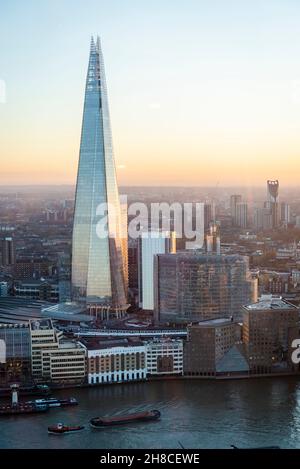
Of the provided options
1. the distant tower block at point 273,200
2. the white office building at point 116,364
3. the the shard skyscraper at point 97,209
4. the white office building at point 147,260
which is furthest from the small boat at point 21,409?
the white office building at point 147,260

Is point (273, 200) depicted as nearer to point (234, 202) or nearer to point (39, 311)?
point (234, 202)

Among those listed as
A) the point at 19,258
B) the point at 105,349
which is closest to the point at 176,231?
the point at 105,349

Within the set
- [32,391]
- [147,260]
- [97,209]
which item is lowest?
[32,391]

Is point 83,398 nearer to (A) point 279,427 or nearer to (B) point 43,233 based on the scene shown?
(A) point 279,427

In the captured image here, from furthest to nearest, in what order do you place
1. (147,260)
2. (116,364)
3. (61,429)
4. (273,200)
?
(147,260) < (273,200) < (116,364) < (61,429)

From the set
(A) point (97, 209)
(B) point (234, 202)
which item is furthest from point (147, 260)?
(B) point (234, 202)

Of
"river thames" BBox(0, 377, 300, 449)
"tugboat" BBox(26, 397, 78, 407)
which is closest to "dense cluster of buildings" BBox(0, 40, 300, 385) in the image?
"river thames" BBox(0, 377, 300, 449)

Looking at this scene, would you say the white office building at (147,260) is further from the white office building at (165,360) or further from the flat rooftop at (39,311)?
the white office building at (165,360)
